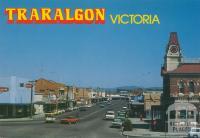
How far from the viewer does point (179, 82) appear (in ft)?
A: 230

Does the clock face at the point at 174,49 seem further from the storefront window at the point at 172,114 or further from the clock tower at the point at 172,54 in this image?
the storefront window at the point at 172,114

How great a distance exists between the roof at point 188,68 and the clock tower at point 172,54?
2.22 m

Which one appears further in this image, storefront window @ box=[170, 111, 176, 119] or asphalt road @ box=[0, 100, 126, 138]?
storefront window @ box=[170, 111, 176, 119]

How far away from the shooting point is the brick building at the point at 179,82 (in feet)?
216

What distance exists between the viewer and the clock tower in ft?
247

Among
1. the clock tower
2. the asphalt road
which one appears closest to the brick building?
the clock tower

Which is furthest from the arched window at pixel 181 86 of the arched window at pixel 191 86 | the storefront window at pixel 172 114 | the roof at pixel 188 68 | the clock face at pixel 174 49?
the clock face at pixel 174 49

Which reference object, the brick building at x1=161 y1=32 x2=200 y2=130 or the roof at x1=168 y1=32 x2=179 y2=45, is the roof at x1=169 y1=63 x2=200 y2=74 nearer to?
the brick building at x1=161 y1=32 x2=200 y2=130

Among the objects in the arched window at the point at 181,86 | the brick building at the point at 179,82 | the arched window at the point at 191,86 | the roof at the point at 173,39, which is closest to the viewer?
the brick building at the point at 179,82

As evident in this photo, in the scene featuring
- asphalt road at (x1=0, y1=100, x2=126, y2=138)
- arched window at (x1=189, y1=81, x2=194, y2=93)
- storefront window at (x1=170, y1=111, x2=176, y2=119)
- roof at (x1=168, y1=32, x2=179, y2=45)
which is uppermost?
roof at (x1=168, y1=32, x2=179, y2=45)

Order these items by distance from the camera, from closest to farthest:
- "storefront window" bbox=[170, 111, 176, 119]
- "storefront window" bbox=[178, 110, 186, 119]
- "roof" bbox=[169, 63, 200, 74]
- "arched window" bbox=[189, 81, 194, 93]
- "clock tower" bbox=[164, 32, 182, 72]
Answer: "storefront window" bbox=[178, 110, 186, 119]
"storefront window" bbox=[170, 111, 176, 119]
"arched window" bbox=[189, 81, 194, 93]
"roof" bbox=[169, 63, 200, 74]
"clock tower" bbox=[164, 32, 182, 72]

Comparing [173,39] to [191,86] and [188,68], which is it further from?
[191,86]

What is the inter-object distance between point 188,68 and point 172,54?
18.5 feet

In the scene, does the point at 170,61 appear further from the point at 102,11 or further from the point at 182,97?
the point at 102,11
